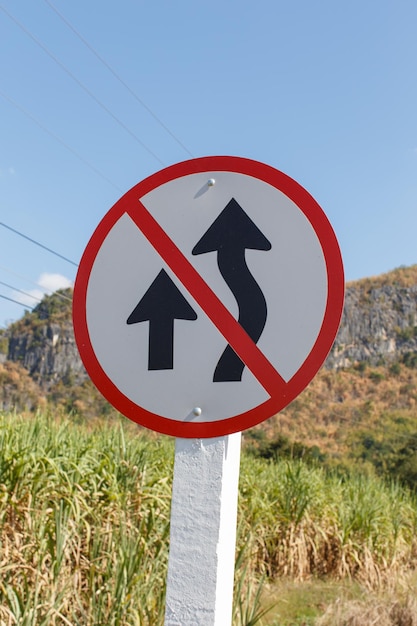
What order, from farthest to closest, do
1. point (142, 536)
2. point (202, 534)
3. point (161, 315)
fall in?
point (142, 536), point (161, 315), point (202, 534)

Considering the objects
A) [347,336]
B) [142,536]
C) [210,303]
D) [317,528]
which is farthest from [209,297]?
[347,336]

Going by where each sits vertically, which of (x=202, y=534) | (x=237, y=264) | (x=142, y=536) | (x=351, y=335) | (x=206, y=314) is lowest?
(x=142, y=536)

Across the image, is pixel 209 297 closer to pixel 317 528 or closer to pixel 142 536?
pixel 142 536

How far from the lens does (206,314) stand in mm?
1424

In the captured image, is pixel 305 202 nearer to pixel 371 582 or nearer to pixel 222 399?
pixel 222 399

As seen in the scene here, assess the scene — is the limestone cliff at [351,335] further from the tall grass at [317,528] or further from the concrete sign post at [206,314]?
the concrete sign post at [206,314]

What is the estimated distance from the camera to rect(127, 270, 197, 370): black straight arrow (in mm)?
1443

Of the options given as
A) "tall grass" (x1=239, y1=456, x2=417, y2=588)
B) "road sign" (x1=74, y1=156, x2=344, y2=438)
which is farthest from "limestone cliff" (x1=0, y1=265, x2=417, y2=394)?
"road sign" (x1=74, y1=156, x2=344, y2=438)

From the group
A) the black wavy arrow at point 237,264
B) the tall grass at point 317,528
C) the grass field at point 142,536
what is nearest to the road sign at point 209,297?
the black wavy arrow at point 237,264

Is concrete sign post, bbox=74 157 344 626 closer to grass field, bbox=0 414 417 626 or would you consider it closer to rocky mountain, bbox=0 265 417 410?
grass field, bbox=0 414 417 626

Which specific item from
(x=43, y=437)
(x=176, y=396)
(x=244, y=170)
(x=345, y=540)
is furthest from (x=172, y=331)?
(x=345, y=540)

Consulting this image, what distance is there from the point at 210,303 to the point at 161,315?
0.43ft

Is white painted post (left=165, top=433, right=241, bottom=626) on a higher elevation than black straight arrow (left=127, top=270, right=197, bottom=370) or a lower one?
lower

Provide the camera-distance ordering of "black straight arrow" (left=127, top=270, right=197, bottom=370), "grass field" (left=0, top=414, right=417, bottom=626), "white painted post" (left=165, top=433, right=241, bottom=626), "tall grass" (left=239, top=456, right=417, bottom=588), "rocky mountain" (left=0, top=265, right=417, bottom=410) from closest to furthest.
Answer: "white painted post" (left=165, top=433, right=241, bottom=626)
"black straight arrow" (left=127, top=270, right=197, bottom=370)
"grass field" (left=0, top=414, right=417, bottom=626)
"tall grass" (left=239, top=456, right=417, bottom=588)
"rocky mountain" (left=0, top=265, right=417, bottom=410)
